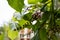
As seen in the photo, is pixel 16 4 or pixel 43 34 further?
pixel 43 34

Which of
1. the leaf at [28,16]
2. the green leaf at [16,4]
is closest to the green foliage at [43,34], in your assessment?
the leaf at [28,16]

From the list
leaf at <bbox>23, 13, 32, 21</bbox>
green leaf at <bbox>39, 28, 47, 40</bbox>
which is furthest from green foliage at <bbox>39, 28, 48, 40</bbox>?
leaf at <bbox>23, 13, 32, 21</bbox>

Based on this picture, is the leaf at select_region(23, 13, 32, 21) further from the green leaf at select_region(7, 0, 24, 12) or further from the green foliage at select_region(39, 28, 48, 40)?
the green leaf at select_region(7, 0, 24, 12)

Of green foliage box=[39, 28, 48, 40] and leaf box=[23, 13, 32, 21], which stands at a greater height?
leaf box=[23, 13, 32, 21]

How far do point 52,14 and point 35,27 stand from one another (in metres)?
0.11

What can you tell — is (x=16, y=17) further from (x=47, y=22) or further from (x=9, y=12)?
(x=9, y=12)

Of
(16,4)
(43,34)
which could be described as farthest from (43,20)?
(16,4)

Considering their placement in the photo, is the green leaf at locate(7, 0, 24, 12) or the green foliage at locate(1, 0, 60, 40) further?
the green foliage at locate(1, 0, 60, 40)

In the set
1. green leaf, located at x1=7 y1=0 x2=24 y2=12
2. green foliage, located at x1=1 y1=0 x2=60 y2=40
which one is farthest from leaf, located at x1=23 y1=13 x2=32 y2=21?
green leaf, located at x1=7 y1=0 x2=24 y2=12

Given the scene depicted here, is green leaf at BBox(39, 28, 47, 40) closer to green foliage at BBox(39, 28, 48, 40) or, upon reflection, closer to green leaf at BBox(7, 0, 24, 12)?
green foliage at BBox(39, 28, 48, 40)

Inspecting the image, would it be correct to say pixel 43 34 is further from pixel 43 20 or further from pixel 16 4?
pixel 16 4

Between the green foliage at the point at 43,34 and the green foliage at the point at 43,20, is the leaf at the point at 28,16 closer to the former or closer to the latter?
the green foliage at the point at 43,20

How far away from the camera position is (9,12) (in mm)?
1079

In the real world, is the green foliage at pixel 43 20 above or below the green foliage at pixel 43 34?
above
